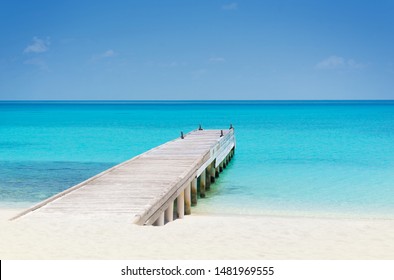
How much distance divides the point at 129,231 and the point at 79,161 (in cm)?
1760

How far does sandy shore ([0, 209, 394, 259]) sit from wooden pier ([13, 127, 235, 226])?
0.57 meters

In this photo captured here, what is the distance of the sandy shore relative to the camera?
26.8 feet

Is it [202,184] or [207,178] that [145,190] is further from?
[207,178]

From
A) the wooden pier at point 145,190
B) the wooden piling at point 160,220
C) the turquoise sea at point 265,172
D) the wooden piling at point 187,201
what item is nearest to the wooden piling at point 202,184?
the wooden pier at point 145,190

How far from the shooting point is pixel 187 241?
8.97 m

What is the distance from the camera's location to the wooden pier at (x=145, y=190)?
1060cm

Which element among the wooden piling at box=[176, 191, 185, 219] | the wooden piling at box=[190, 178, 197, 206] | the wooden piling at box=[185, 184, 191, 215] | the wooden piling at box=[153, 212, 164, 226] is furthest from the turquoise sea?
the wooden piling at box=[153, 212, 164, 226]

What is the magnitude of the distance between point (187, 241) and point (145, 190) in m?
3.50

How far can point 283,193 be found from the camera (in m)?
17.7

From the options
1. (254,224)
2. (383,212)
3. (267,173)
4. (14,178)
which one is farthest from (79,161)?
(254,224)

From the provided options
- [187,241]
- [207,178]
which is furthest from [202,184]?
[187,241]

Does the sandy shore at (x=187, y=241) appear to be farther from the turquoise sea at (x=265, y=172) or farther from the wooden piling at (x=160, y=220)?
the turquoise sea at (x=265, y=172)

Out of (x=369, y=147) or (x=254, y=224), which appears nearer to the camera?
(x=254, y=224)

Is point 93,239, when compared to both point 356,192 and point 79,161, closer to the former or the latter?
point 356,192
